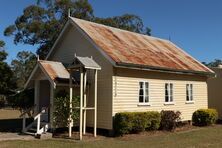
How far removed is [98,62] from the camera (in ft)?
65.7

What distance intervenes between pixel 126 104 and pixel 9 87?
12519mm

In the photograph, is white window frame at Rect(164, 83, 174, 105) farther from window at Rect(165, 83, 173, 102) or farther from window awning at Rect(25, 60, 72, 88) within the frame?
window awning at Rect(25, 60, 72, 88)

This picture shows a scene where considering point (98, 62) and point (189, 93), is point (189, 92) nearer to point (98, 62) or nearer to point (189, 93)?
point (189, 93)

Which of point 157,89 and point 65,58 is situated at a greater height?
point 65,58

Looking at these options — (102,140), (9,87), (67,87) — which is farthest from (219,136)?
(9,87)

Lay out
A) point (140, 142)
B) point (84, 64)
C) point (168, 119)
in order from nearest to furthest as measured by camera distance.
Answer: point (140, 142)
point (84, 64)
point (168, 119)

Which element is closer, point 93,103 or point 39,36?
point 93,103

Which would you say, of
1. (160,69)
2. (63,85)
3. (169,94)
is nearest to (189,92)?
(169,94)

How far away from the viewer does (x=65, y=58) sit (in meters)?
22.7

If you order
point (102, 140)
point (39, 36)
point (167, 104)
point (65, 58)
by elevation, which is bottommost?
point (102, 140)

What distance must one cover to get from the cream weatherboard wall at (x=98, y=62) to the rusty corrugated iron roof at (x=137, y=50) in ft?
Answer: 2.17

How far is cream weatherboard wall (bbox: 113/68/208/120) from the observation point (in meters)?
19.4

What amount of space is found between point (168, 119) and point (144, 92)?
91.9 inches

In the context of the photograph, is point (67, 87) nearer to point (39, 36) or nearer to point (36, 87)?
point (36, 87)
